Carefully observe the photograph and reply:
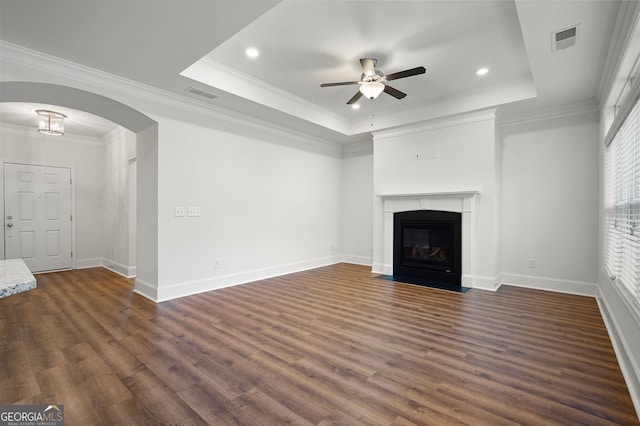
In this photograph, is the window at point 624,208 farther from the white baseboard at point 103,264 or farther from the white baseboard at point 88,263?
the white baseboard at point 88,263

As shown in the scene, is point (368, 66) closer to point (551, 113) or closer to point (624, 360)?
point (551, 113)

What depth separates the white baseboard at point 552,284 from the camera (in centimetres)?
428

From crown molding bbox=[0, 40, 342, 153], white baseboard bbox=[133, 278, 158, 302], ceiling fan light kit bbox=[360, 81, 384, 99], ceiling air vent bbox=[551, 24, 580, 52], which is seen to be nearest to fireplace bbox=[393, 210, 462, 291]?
ceiling fan light kit bbox=[360, 81, 384, 99]

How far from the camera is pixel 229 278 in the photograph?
4.73 metres

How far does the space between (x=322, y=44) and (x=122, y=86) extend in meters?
2.49

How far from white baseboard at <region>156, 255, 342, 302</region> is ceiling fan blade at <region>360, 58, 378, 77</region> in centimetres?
354

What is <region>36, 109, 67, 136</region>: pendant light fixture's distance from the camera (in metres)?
5.04

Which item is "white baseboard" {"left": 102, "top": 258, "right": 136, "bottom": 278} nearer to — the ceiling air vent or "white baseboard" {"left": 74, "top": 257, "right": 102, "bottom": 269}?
"white baseboard" {"left": 74, "top": 257, "right": 102, "bottom": 269}

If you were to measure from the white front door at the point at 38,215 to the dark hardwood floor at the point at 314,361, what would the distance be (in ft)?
7.83

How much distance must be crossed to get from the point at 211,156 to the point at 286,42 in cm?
208

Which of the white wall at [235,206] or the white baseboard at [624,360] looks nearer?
the white baseboard at [624,360]

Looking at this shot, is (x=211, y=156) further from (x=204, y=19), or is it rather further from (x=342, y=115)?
(x=342, y=115)

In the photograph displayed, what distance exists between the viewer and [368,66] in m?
3.58

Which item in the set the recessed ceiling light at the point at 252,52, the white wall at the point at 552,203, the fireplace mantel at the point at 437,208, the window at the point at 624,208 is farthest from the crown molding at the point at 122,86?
the window at the point at 624,208
